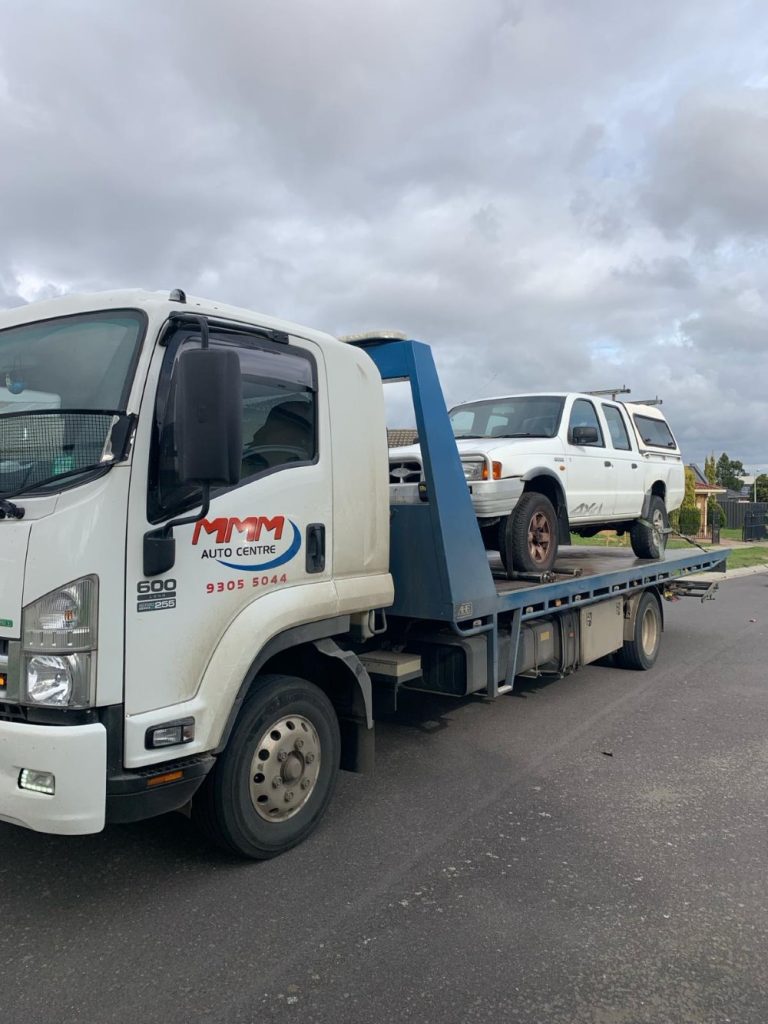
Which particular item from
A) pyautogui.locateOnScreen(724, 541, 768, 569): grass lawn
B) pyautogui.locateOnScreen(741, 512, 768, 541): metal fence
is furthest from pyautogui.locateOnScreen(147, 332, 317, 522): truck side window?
pyautogui.locateOnScreen(741, 512, 768, 541): metal fence

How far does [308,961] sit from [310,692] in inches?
50.5

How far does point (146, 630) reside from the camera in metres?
3.24

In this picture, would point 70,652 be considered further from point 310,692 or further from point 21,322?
point 21,322

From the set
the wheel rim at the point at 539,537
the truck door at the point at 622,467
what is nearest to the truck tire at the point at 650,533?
the truck door at the point at 622,467

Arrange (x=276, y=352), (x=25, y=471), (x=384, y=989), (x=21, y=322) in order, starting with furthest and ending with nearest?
(x=276, y=352)
(x=21, y=322)
(x=25, y=471)
(x=384, y=989)

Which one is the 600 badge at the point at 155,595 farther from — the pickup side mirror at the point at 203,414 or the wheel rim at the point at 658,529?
the wheel rim at the point at 658,529

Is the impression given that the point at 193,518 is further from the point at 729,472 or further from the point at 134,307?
the point at 729,472

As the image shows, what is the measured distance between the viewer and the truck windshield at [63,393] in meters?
3.20

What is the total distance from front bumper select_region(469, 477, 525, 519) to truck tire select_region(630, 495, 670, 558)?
11.3 ft

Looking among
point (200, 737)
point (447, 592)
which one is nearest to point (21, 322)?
point (200, 737)

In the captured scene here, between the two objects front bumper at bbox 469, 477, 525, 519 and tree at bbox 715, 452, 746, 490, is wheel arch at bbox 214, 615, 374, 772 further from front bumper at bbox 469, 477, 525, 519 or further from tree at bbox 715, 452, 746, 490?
tree at bbox 715, 452, 746, 490

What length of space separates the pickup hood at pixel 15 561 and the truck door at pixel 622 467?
635 centimetres

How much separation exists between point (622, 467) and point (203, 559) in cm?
612

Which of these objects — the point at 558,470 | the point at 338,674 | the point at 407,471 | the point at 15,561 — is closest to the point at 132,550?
the point at 15,561
